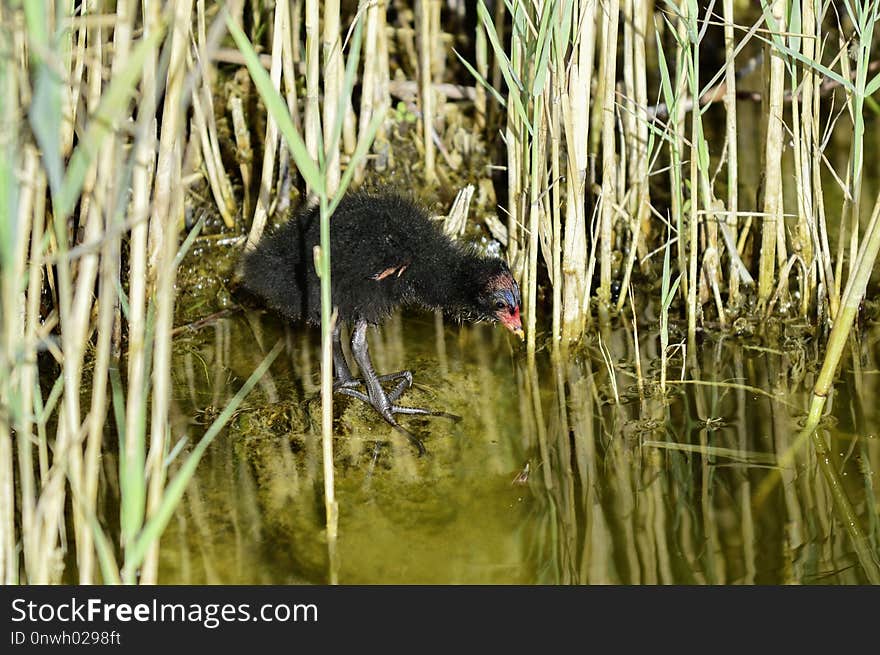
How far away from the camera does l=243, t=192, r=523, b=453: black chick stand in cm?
341

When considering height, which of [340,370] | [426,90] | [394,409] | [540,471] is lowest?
[540,471]

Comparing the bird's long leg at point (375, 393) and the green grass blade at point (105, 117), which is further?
the bird's long leg at point (375, 393)

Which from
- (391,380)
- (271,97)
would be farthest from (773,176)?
(271,97)

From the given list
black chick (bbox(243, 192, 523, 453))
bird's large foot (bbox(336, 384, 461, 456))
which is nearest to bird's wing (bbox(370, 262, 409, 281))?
black chick (bbox(243, 192, 523, 453))

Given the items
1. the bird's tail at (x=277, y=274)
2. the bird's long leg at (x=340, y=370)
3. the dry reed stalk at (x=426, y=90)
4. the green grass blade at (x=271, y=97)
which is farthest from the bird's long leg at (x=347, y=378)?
the green grass blade at (x=271, y=97)

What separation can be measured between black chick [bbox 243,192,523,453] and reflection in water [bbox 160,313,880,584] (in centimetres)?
26

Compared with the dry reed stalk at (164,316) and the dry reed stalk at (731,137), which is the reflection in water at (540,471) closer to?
the dry reed stalk at (731,137)

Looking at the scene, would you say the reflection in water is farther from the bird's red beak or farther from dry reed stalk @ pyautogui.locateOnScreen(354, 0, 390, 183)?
dry reed stalk @ pyautogui.locateOnScreen(354, 0, 390, 183)

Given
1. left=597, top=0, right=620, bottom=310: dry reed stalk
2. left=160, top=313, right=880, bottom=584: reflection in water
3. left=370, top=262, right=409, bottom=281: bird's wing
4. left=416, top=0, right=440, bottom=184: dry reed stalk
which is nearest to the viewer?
left=160, top=313, right=880, bottom=584: reflection in water

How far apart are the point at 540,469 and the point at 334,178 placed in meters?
1.41

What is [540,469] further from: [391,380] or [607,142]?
[607,142]

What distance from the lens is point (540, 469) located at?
330 cm

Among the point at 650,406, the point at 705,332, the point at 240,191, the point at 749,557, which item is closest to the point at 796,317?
the point at 705,332

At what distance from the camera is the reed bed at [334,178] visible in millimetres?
2143
